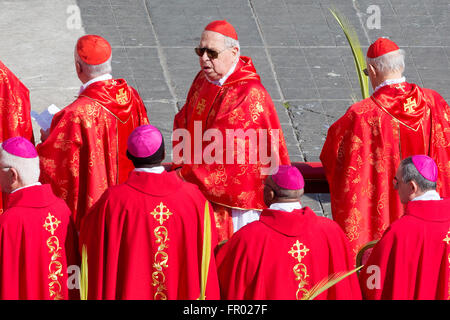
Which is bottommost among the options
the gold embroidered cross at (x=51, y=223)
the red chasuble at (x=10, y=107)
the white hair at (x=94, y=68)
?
the gold embroidered cross at (x=51, y=223)

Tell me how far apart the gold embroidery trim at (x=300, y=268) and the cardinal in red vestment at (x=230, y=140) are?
1.51 meters

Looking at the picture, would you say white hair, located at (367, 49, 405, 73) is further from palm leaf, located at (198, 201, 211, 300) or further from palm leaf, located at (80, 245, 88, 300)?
palm leaf, located at (80, 245, 88, 300)

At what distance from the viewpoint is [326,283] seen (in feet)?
19.3

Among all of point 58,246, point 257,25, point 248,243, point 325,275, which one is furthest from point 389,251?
point 257,25

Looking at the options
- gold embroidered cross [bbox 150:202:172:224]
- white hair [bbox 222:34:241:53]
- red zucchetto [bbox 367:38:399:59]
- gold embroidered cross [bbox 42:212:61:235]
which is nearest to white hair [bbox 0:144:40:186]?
gold embroidered cross [bbox 42:212:61:235]

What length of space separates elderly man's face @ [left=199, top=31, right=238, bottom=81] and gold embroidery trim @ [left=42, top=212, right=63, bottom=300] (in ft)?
5.91

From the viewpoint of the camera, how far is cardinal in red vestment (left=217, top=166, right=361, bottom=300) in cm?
587

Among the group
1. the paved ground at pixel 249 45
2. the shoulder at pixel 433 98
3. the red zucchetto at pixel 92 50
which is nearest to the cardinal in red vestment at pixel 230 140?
the red zucchetto at pixel 92 50

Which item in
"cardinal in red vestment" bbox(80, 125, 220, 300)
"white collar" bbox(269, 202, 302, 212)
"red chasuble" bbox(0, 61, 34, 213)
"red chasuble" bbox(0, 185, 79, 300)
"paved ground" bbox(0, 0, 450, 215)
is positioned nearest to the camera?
"white collar" bbox(269, 202, 302, 212)

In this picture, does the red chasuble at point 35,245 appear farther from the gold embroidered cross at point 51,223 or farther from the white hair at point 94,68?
the white hair at point 94,68

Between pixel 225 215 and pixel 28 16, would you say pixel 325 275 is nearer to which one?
pixel 225 215

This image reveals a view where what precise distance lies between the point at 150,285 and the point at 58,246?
56 cm

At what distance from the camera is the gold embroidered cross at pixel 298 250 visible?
590 centimetres

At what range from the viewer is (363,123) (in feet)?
24.8
